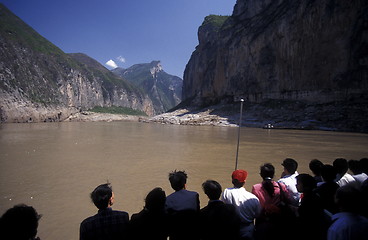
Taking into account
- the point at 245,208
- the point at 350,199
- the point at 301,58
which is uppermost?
the point at 301,58

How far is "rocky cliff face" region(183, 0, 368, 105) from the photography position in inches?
1454

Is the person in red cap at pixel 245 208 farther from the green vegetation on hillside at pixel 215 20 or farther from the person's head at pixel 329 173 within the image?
the green vegetation on hillside at pixel 215 20

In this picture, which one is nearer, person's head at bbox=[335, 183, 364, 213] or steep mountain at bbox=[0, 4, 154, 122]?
person's head at bbox=[335, 183, 364, 213]

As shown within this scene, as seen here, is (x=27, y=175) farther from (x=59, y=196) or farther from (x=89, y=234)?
(x=89, y=234)

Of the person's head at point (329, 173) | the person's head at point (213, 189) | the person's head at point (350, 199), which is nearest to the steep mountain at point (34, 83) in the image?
the person's head at point (213, 189)

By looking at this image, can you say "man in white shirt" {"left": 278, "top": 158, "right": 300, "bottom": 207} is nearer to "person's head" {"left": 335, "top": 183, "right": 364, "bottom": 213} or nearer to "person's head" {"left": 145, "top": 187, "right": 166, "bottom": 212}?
"person's head" {"left": 335, "top": 183, "right": 364, "bottom": 213}

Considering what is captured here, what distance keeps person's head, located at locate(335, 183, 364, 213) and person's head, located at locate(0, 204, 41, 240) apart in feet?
10.7

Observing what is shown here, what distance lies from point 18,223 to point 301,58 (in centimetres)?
5345

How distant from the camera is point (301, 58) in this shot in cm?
4509

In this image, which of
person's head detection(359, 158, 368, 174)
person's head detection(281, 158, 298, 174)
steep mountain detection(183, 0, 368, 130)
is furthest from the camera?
steep mountain detection(183, 0, 368, 130)

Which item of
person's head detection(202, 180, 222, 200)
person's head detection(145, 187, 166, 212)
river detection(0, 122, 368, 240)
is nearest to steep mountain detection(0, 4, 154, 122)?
river detection(0, 122, 368, 240)

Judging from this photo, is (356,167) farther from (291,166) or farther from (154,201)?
(154,201)

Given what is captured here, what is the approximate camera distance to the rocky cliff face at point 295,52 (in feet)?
121

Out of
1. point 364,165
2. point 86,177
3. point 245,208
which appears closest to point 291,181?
point 245,208
